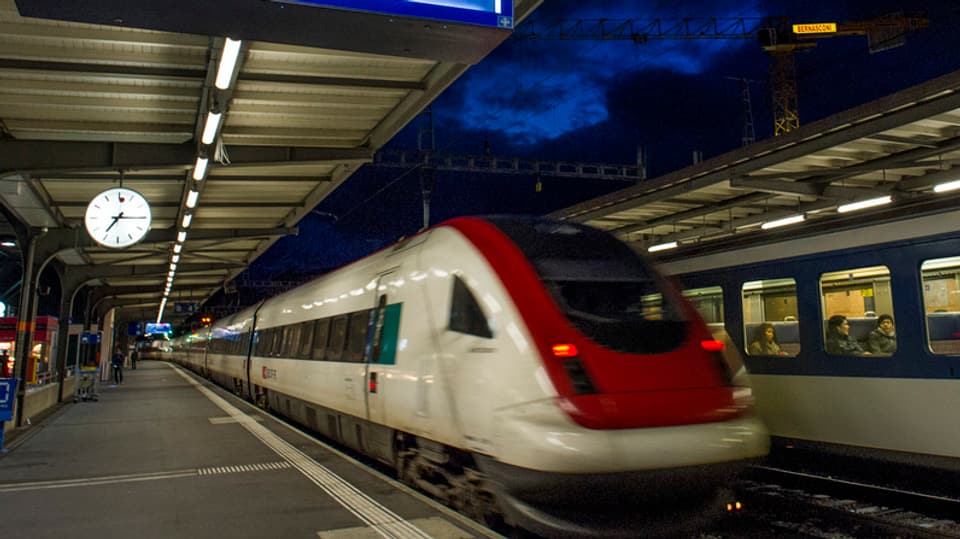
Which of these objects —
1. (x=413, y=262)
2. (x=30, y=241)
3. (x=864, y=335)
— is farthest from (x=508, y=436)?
(x=30, y=241)

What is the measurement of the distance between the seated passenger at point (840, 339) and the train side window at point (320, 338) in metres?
6.32

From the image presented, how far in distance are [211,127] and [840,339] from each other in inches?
315

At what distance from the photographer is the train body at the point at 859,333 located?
22.5 feet

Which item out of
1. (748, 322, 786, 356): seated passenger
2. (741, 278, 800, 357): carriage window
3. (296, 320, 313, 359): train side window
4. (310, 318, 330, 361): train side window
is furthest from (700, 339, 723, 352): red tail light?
(296, 320, 313, 359): train side window

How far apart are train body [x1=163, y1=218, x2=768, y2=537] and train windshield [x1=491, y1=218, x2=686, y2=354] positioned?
0.01m

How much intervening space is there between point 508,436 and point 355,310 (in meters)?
4.24

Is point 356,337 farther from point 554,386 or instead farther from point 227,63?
point 554,386

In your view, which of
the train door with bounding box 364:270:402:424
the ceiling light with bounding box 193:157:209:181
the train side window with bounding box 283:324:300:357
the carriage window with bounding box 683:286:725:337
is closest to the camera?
the train door with bounding box 364:270:402:424

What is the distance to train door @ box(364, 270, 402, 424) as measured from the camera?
7070 millimetres

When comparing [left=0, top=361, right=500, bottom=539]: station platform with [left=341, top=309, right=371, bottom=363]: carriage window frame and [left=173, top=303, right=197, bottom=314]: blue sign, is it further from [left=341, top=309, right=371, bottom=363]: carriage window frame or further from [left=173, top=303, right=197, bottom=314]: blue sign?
[left=173, top=303, right=197, bottom=314]: blue sign

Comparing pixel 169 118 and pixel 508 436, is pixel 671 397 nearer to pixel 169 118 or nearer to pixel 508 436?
pixel 508 436

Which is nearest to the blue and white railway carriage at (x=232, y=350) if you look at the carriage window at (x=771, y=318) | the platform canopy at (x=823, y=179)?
the platform canopy at (x=823, y=179)

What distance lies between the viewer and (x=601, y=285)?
18.1ft

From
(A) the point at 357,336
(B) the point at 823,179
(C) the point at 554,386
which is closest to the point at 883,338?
(B) the point at 823,179
